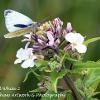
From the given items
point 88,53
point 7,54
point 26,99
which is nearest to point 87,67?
point 26,99

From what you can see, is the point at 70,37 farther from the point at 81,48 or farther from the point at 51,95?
the point at 51,95

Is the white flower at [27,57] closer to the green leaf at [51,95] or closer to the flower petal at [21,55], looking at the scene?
the flower petal at [21,55]

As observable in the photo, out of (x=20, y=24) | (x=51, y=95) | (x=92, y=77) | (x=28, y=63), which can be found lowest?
(x=51, y=95)

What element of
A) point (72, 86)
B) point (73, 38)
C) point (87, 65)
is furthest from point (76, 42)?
point (72, 86)

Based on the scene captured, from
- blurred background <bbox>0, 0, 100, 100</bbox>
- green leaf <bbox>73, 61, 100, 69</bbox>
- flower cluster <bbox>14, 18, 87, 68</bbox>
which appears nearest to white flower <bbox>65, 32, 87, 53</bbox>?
flower cluster <bbox>14, 18, 87, 68</bbox>

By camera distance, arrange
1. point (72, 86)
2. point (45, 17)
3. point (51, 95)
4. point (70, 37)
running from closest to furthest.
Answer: point (70, 37), point (72, 86), point (51, 95), point (45, 17)

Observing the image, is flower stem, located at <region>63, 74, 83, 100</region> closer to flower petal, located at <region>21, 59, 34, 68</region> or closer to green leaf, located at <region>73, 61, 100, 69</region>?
green leaf, located at <region>73, 61, 100, 69</region>
